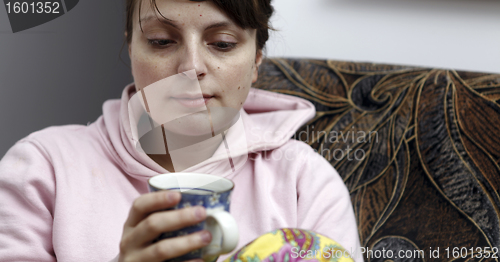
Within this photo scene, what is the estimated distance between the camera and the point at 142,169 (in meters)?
0.72

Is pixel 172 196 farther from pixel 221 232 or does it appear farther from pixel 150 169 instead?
pixel 150 169

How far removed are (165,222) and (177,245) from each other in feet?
0.08

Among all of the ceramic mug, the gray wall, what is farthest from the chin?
the gray wall

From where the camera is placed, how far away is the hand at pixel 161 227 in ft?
1.18

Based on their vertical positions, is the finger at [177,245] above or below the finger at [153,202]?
below

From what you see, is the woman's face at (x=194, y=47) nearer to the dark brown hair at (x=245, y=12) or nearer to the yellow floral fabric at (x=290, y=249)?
the dark brown hair at (x=245, y=12)

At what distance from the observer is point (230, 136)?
82 cm

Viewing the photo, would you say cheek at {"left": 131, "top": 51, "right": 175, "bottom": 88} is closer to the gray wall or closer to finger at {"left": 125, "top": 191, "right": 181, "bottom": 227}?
finger at {"left": 125, "top": 191, "right": 181, "bottom": 227}

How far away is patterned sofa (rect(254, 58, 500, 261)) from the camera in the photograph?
856 millimetres

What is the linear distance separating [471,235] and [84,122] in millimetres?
1256

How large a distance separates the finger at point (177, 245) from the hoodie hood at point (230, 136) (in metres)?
0.35

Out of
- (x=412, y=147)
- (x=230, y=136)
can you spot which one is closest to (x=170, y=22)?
(x=230, y=136)

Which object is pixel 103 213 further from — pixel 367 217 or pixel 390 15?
pixel 390 15

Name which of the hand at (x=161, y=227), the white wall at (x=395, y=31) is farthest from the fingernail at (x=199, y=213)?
the white wall at (x=395, y=31)
